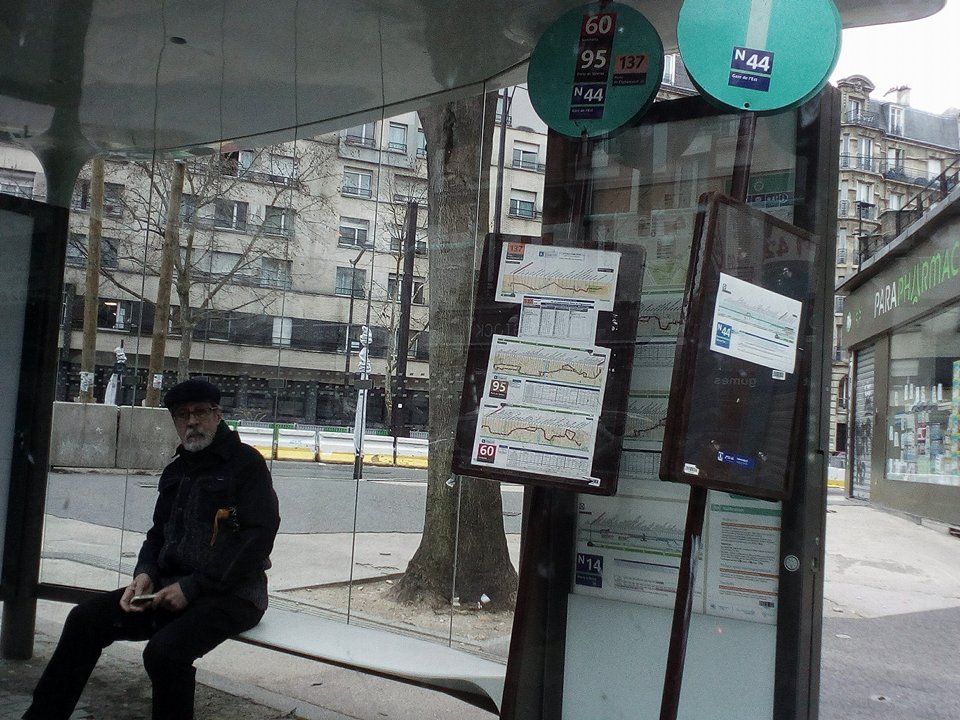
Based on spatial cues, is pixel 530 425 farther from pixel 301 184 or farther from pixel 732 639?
pixel 301 184

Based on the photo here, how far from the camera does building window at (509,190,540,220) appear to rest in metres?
3.55

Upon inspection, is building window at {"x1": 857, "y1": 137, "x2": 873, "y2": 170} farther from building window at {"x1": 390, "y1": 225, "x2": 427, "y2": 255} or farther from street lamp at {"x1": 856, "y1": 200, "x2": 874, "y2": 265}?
building window at {"x1": 390, "y1": 225, "x2": 427, "y2": 255}

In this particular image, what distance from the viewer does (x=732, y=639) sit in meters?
2.84

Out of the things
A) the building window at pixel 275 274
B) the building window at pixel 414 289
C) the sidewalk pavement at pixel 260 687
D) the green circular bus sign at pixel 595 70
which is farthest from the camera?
the building window at pixel 275 274

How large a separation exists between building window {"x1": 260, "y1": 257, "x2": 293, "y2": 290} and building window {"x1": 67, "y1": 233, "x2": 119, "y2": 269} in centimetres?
99

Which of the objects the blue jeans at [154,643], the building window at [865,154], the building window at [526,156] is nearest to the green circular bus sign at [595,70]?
the building window at [526,156]

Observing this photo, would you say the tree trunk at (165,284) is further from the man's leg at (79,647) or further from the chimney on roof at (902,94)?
the chimney on roof at (902,94)

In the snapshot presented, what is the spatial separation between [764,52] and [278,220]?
9.72ft

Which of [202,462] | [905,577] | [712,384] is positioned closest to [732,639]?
[712,384]

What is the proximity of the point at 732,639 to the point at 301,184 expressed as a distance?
10.4ft

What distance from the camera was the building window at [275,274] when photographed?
15.6 ft

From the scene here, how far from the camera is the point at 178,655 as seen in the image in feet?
10.7

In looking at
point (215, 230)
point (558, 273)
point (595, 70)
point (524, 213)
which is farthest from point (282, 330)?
point (595, 70)

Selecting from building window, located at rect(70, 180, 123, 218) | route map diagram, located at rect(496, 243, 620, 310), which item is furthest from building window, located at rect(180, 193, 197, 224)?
route map diagram, located at rect(496, 243, 620, 310)
